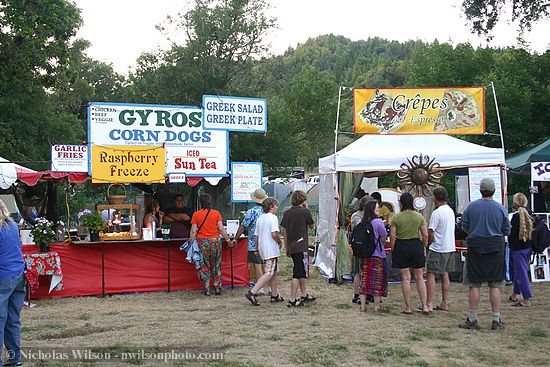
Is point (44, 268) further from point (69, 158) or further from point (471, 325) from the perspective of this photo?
point (471, 325)

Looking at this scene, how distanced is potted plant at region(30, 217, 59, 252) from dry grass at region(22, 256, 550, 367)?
0.88 meters

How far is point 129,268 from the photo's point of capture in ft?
33.0

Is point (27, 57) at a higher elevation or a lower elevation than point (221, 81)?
lower

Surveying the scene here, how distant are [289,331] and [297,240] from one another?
173cm

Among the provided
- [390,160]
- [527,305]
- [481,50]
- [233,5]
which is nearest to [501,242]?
[527,305]

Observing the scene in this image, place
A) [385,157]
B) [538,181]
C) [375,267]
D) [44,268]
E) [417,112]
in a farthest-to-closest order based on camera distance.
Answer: [538,181]
[417,112]
[385,157]
[44,268]
[375,267]

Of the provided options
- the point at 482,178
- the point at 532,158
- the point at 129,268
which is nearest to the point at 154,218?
the point at 129,268

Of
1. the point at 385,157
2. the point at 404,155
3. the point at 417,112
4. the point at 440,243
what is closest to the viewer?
the point at 440,243

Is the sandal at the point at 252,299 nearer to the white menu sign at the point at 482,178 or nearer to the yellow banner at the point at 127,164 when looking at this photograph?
the yellow banner at the point at 127,164

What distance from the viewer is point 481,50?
29.8 metres

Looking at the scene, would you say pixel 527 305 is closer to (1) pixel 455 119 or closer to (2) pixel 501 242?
(2) pixel 501 242

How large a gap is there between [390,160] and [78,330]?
6283 millimetres

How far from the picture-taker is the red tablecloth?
9141mm

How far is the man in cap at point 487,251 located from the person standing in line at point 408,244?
0.92 m
